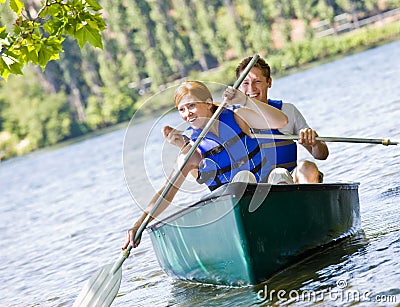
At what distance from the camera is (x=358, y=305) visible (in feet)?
17.1

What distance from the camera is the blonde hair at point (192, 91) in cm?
579

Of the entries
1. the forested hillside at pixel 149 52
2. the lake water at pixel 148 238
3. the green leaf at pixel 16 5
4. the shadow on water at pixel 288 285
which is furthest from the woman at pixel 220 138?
the forested hillside at pixel 149 52

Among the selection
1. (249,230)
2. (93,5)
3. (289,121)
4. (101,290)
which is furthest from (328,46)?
(93,5)

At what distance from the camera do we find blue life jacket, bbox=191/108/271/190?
5.98m

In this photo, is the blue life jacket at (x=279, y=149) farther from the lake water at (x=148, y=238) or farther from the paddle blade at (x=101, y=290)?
the paddle blade at (x=101, y=290)

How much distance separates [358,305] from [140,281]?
2679mm

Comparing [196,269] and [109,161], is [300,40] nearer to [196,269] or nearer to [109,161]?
[109,161]

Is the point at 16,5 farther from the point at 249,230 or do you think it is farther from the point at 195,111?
the point at 249,230

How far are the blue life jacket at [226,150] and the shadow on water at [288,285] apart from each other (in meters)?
0.74

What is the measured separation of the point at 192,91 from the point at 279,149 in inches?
33.3

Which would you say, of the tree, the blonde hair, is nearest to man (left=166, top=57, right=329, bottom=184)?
the blonde hair

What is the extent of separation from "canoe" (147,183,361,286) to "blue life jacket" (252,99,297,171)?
1.28 feet

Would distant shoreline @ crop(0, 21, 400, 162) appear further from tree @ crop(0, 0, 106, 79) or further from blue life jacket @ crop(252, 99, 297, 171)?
tree @ crop(0, 0, 106, 79)

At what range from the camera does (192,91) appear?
19.0 ft
